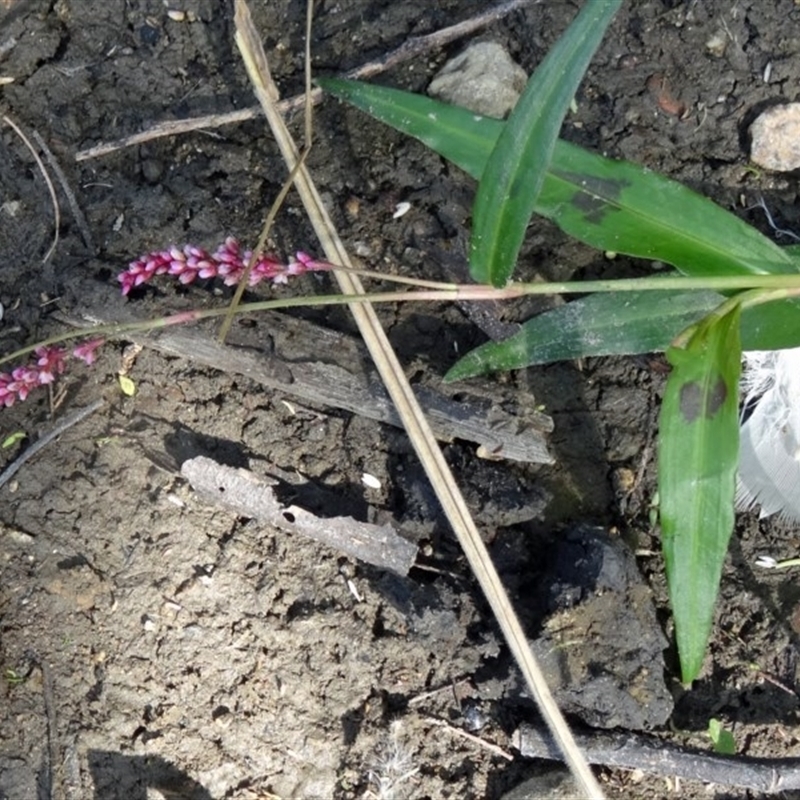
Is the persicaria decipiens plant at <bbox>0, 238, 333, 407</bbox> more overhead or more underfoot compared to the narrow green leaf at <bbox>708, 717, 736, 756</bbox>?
more overhead

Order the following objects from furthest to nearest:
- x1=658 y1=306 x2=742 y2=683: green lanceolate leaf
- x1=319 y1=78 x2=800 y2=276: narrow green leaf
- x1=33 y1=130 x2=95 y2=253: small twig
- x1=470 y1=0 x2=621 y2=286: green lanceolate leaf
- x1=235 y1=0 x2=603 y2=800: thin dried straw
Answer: x1=33 y1=130 x2=95 y2=253: small twig → x1=235 y1=0 x2=603 y2=800: thin dried straw → x1=319 y1=78 x2=800 y2=276: narrow green leaf → x1=658 y1=306 x2=742 y2=683: green lanceolate leaf → x1=470 y1=0 x2=621 y2=286: green lanceolate leaf

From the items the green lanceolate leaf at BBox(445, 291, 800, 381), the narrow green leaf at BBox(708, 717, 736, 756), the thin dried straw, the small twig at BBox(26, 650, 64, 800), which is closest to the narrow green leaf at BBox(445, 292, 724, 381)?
the green lanceolate leaf at BBox(445, 291, 800, 381)

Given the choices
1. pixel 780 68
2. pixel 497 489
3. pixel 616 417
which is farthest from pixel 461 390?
pixel 780 68

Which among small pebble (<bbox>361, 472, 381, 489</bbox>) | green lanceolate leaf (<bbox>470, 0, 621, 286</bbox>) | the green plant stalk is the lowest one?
small pebble (<bbox>361, 472, 381, 489</bbox>)

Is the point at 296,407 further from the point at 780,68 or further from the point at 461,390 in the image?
the point at 780,68

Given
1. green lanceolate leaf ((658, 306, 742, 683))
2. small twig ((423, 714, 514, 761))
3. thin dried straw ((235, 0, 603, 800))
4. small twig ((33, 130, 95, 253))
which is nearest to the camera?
green lanceolate leaf ((658, 306, 742, 683))

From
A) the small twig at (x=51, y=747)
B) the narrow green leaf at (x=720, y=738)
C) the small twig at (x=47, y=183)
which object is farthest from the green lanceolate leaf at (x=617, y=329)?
the small twig at (x=51, y=747)

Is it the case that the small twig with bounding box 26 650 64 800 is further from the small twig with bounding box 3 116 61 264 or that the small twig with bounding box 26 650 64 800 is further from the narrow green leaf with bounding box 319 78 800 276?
the narrow green leaf with bounding box 319 78 800 276

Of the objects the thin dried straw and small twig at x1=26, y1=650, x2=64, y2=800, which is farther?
small twig at x1=26, y1=650, x2=64, y2=800
